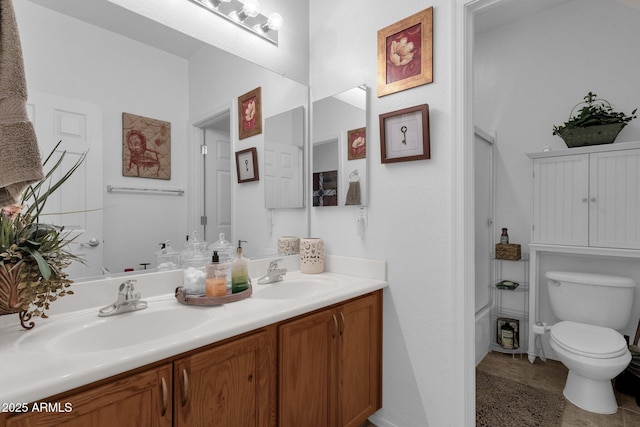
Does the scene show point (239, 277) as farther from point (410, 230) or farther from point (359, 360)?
point (410, 230)

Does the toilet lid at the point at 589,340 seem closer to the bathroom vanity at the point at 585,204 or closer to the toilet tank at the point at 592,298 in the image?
the toilet tank at the point at 592,298

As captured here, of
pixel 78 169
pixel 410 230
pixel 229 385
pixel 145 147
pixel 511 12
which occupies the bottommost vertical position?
pixel 229 385

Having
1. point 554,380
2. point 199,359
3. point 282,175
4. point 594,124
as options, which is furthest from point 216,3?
point 554,380

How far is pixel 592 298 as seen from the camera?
226 centimetres

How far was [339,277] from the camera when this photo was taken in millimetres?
1800

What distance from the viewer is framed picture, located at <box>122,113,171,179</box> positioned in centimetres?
134

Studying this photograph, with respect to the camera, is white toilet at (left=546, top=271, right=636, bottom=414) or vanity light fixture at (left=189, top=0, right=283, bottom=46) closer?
vanity light fixture at (left=189, top=0, right=283, bottom=46)

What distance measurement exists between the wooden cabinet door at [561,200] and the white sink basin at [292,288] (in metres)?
1.91

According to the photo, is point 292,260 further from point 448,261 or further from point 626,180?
point 626,180

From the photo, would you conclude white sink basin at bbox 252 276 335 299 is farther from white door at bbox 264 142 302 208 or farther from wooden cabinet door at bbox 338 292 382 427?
white door at bbox 264 142 302 208

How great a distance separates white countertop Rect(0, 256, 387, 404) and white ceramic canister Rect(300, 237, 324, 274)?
217 mm

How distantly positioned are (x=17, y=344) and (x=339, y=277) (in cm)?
131

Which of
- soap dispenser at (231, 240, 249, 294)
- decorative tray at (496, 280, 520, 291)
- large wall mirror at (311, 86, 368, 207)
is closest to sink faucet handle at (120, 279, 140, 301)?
soap dispenser at (231, 240, 249, 294)

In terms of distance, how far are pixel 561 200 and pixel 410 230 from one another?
64.2 inches
